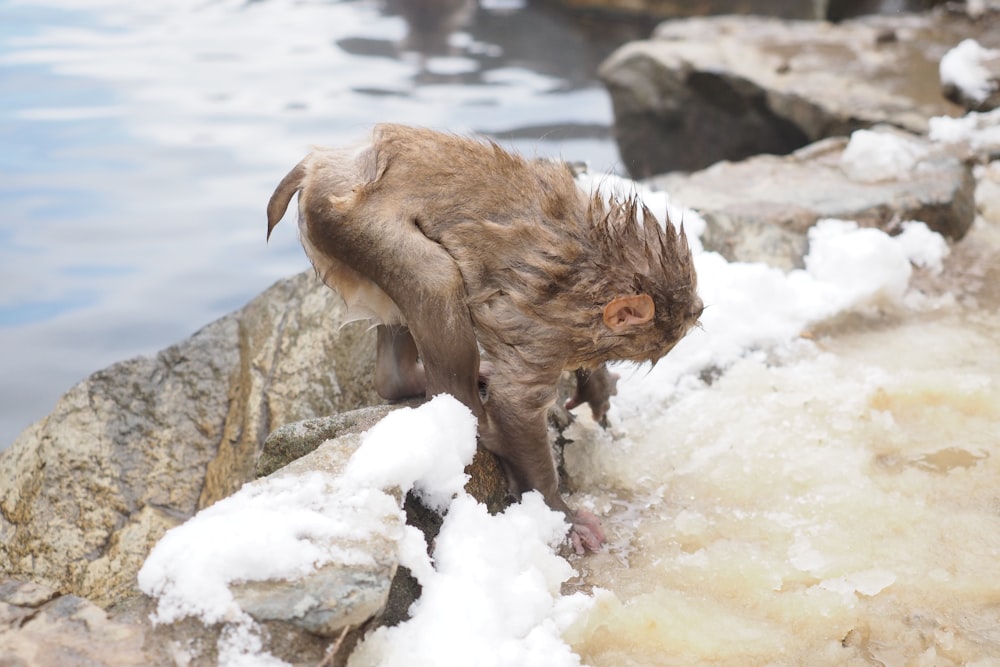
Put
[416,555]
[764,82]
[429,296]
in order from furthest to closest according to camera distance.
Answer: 1. [764,82]
2. [429,296]
3. [416,555]

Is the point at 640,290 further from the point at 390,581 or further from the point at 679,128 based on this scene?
the point at 679,128

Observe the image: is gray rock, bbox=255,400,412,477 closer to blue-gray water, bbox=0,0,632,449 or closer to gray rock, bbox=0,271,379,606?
gray rock, bbox=0,271,379,606

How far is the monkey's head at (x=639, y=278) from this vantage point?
3.05 meters

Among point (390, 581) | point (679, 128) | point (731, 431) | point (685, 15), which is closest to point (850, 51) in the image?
→ point (679, 128)

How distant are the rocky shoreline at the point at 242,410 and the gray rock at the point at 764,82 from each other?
3.1 inches

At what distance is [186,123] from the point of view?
29.5 ft

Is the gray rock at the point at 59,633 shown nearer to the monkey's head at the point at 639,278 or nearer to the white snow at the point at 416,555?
the white snow at the point at 416,555

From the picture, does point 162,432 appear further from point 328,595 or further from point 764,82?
point 764,82

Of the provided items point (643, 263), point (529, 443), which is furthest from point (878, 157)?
point (529, 443)

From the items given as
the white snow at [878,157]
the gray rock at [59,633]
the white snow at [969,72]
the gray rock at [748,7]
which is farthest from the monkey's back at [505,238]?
the gray rock at [748,7]

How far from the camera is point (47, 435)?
13.4 feet

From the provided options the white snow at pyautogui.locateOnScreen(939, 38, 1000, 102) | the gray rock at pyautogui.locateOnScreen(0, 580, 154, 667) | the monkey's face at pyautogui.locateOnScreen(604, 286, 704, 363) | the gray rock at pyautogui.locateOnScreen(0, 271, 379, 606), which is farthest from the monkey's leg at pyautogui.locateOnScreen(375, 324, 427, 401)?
the white snow at pyautogui.locateOnScreen(939, 38, 1000, 102)

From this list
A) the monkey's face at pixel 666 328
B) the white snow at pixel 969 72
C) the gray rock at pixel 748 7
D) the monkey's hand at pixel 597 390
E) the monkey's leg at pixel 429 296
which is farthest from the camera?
the gray rock at pixel 748 7

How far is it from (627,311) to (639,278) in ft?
0.34
